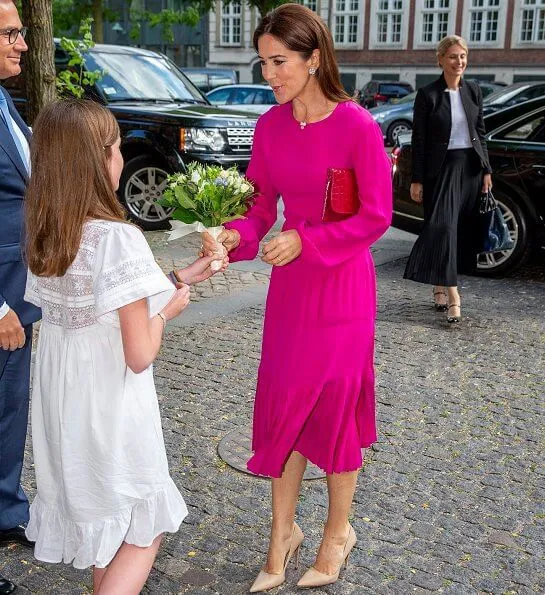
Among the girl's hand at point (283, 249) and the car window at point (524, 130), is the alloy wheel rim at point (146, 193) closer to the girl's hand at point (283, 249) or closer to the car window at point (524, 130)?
the car window at point (524, 130)

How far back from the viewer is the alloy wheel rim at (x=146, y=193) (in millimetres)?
9836

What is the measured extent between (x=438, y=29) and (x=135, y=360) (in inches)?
1887

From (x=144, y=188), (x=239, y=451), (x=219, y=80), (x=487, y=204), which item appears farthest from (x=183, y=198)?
(x=219, y=80)

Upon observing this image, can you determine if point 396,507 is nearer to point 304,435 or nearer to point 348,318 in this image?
point 304,435

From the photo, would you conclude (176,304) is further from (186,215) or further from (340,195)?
(340,195)

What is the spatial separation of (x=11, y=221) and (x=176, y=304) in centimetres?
86

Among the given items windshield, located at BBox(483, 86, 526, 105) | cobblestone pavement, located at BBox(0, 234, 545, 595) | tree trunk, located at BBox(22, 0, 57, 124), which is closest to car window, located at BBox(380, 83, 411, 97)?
windshield, located at BBox(483, 86, 526, 105)

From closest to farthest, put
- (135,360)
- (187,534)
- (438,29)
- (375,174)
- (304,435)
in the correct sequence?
(135,360) < (375,174) < (304,435) < (187,534) < (438,29)

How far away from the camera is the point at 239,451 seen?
434cm

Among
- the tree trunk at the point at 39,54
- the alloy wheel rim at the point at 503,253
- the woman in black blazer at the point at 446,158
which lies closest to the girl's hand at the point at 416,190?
the woman in black blazer at the point at 446,158

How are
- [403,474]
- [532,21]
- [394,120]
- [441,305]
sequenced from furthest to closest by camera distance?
[532,21] → [394,120] → [441,305] → [403,474]

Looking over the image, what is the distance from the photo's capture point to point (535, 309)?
7.07 metres

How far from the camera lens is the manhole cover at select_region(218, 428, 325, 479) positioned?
413 cm

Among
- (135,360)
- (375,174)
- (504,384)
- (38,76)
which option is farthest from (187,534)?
(38,76)
